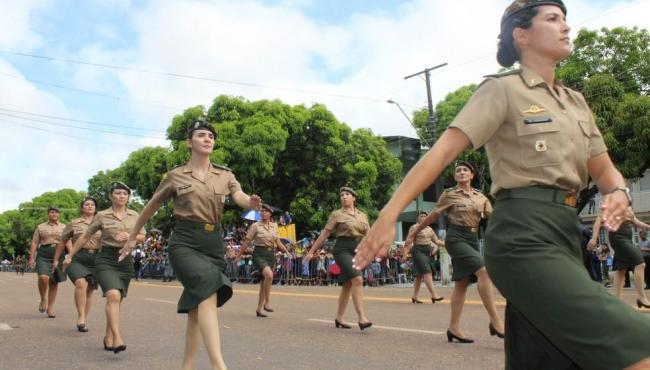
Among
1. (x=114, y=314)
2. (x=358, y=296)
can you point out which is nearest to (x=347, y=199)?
(x=358, y=296)

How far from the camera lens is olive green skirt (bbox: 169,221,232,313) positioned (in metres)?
Answer: 5.14

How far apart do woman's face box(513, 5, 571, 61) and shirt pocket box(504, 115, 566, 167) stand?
1.19 feet

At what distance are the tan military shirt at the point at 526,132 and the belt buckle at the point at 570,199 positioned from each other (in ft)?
0.08

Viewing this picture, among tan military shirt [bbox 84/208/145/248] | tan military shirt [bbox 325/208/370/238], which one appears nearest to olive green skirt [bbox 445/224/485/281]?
tan military shirt [bbox 325/208/370/238]

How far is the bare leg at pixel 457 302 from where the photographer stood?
724 centimetres

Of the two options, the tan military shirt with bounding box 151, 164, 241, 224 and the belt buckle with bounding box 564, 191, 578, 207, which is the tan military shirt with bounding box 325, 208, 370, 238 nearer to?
the tan military shirt with bounding box 151, 164, 241, 224

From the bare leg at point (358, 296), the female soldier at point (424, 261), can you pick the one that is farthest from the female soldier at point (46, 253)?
the female soldier at point (424, 261)

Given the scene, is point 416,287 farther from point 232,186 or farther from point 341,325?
point 232,186

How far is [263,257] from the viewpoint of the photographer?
1259 cm

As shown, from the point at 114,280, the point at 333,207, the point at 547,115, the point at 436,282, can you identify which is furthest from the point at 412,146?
the point at 547,115

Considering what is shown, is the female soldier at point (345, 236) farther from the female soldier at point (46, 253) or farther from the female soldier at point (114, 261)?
the female soldier at point (46, 253)

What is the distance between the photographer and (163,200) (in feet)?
18.5

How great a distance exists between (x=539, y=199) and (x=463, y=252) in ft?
17.2

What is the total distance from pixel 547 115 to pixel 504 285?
724 millimetres
